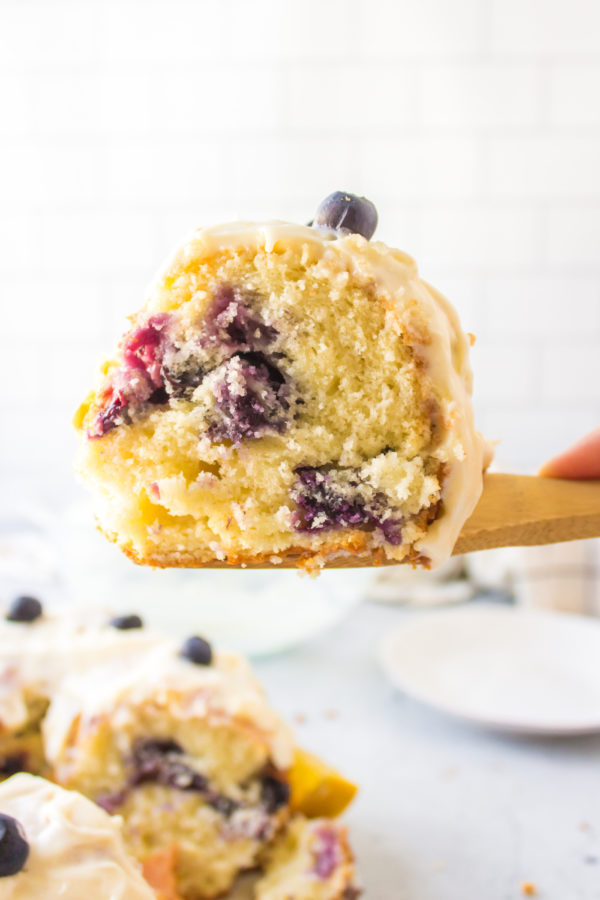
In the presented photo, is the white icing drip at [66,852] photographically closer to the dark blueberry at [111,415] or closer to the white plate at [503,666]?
the dark blueberry at [111,415]

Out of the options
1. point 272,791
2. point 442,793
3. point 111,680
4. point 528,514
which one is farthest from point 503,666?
point 528,514

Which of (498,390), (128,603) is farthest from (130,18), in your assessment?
(128,603)

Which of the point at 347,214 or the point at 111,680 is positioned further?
the point at 111,680

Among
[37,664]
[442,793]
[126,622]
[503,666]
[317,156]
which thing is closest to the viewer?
[37,664]

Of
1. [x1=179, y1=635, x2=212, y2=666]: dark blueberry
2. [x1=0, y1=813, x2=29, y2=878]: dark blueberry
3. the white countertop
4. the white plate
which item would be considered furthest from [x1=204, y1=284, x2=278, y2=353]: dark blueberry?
the white plate

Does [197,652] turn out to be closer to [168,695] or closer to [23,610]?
[168,695]
